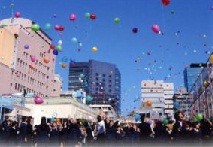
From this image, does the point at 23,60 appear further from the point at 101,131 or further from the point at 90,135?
the point at 101,131

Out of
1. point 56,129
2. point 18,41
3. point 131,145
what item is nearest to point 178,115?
point 131,145

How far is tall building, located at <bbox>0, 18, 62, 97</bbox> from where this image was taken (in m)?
49.8

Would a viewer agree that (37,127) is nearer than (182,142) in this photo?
No

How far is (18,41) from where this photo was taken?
5450 centimetres

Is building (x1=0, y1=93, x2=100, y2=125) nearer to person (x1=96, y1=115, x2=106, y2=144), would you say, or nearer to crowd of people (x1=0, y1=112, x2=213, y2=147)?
crowd of people (x1=0, y1=112, x2=213, y2=147)

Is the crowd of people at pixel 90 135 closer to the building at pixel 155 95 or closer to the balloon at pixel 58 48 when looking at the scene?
the balloon at pixel 58 48

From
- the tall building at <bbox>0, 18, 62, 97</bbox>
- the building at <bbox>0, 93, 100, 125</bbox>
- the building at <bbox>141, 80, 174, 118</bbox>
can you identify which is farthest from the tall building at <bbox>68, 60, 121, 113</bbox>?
the building at <bbox>0, 93, 100, 125</bbox>

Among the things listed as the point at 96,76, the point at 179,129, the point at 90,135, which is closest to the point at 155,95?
the point at 96,76

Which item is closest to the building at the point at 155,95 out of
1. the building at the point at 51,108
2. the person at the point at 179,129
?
the building at the point at 51,108

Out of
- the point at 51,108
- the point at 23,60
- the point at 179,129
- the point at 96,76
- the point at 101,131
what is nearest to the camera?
the point at 179,129

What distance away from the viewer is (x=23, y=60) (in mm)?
56938

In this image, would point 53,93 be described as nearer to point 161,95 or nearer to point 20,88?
→ point 20,88

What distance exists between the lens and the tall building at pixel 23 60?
49812 mm

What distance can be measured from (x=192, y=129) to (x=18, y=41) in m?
48.4
